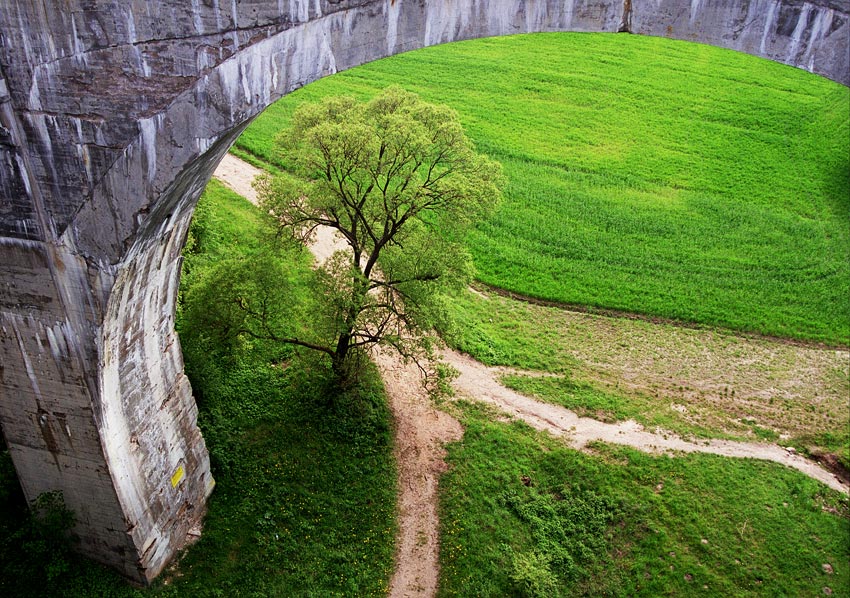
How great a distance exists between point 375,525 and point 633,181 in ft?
57.1

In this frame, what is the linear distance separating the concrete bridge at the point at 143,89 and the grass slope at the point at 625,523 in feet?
24.7

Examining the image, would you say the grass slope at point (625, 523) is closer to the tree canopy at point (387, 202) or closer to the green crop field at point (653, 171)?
the tree canopy at point (387, 202)

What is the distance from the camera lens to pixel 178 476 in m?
12.4

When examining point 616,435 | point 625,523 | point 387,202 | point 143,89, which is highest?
point 143,89

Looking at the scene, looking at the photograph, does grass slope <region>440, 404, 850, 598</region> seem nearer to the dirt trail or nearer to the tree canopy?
the dirt trail

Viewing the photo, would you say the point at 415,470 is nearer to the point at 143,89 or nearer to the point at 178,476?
the point at 178,476

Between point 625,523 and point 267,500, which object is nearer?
point 267,500

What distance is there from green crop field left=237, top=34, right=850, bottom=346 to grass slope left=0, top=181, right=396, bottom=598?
4.98 m

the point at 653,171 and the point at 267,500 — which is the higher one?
the point at 653,171

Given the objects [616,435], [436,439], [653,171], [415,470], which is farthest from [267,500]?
[653,171]

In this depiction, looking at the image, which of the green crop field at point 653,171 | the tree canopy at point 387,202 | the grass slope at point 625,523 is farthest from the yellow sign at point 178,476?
the green crop field at point 653,171

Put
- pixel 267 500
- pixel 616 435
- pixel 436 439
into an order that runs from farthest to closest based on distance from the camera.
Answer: pixel 616 435, pixel 436 439, pixel 267 500

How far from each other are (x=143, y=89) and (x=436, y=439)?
33.1 ft

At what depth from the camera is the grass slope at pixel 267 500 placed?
11.9m
